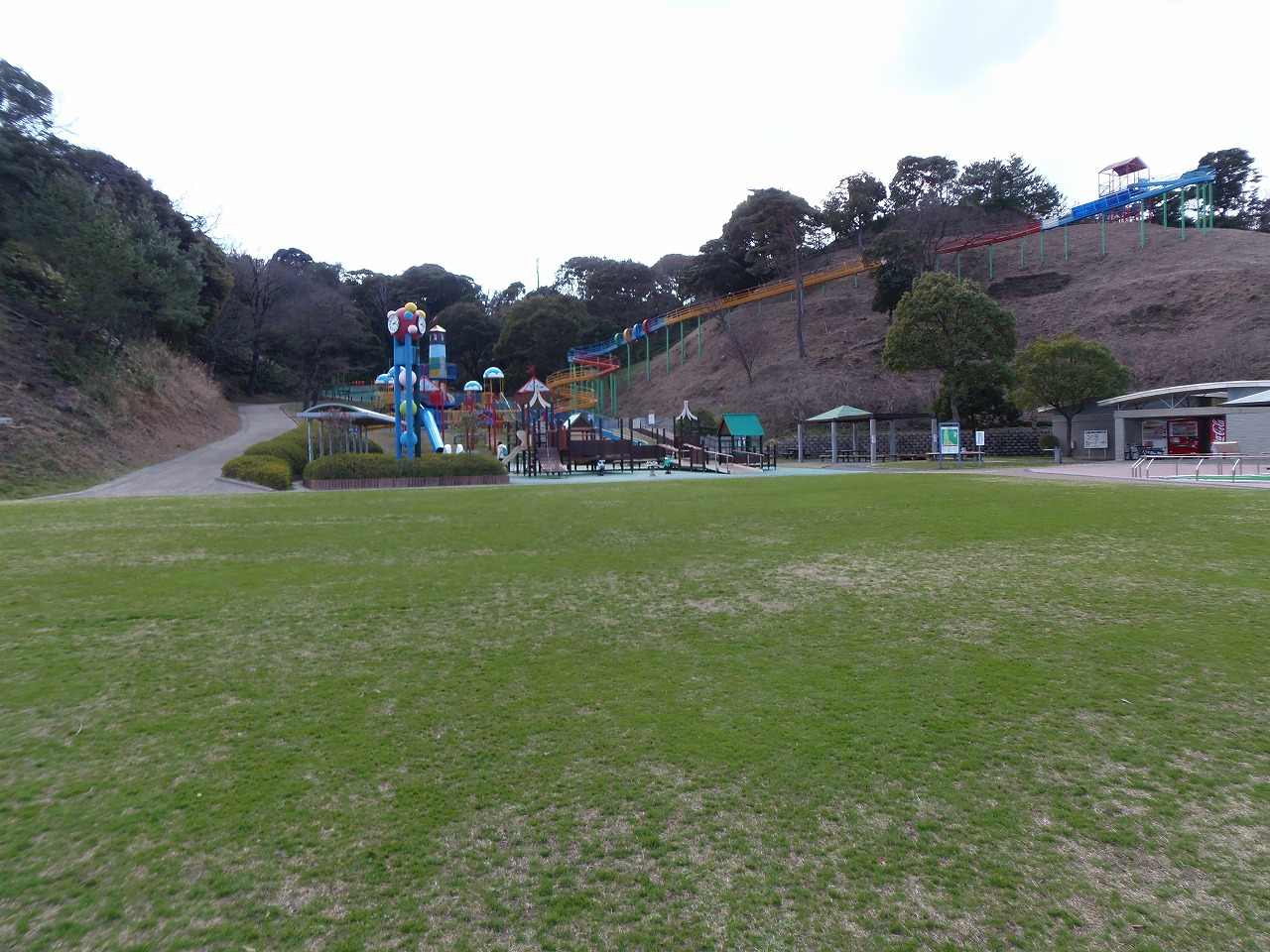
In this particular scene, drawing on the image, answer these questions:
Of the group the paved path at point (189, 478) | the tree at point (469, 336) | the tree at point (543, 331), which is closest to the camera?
the paved path at point (189, 478)

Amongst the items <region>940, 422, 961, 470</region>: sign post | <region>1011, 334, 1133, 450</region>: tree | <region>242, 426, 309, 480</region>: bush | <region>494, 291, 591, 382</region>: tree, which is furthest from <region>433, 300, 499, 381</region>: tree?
<region>1011, 334, 1133, 450</region>: tree

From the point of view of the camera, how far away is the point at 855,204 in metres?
59.9

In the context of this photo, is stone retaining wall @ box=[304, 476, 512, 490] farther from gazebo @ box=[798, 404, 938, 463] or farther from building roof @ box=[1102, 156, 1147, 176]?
building roof @ box=[1102, 156, 1147, 176]

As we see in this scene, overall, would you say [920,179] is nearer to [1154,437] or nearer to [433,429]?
[1154,437]

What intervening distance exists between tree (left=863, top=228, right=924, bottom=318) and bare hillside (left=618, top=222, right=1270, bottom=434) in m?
4.73

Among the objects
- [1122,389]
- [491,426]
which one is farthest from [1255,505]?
[491,426]

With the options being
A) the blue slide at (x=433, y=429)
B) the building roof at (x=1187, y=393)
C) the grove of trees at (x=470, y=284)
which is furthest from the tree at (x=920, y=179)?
the blue slide at (x=433, y=429)

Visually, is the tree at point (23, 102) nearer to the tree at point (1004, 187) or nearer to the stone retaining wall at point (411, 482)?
the stone retaining wall at point (411, 482)

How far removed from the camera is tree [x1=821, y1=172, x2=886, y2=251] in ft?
196

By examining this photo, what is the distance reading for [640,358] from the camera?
67438 millimetres

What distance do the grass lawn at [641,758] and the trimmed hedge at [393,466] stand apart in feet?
52.2

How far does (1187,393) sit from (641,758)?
3577cm

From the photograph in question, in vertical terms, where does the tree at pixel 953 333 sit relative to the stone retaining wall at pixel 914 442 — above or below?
above

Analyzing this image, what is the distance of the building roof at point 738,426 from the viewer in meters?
34.3
